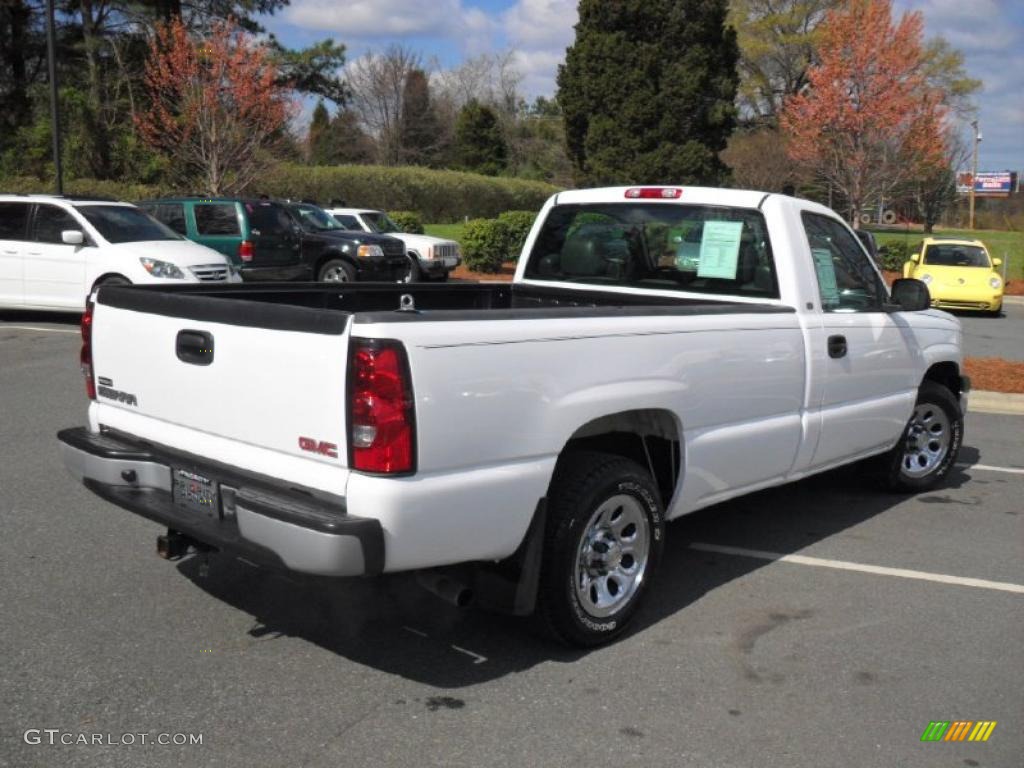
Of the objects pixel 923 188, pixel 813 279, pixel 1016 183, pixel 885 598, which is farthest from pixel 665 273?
pixel 1016 183

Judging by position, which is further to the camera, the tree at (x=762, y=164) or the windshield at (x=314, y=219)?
the tree at (x=762, y=164)

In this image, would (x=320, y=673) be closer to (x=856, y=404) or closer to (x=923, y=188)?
(x=856, y=404)

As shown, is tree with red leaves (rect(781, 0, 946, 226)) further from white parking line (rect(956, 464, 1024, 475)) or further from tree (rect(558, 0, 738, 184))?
white parking line (rect(956, 464, 1024, 475))

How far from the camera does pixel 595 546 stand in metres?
4.10

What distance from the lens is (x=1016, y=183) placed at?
96.2m

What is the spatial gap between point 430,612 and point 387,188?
38.0 m

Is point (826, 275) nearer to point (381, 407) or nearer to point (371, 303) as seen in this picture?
point (371, 303)

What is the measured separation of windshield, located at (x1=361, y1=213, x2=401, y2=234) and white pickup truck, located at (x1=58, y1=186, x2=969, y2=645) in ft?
52.8

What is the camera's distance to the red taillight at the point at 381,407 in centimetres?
321

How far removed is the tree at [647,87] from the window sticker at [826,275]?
88.0 ft

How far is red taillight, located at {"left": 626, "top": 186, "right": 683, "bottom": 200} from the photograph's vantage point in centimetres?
550

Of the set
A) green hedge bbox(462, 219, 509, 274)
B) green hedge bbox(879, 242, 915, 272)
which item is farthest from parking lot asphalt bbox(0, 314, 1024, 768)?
green hedge bbox(879, 242, 915, 272)

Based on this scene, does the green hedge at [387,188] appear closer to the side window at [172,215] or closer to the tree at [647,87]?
the tree at [647,87]

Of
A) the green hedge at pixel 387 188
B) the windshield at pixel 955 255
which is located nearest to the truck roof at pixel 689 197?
the windshield at pixel 955 255
